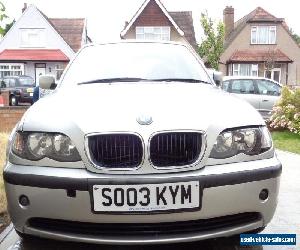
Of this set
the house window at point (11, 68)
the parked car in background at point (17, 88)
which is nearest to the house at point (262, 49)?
the house window at point (11, 68)

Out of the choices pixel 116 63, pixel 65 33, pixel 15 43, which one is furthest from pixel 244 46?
pixel 116 63

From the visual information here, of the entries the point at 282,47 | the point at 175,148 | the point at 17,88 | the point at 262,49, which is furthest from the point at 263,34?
the point at 175,148

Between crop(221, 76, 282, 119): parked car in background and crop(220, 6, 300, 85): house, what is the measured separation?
82.1ft

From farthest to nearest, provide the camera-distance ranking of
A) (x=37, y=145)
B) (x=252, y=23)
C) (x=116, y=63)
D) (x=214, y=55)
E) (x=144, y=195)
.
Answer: (x=252, y=23) < (x=214, y=55) < (x=116, y=63) < (x=37, y=145) < (x=144, y=195)

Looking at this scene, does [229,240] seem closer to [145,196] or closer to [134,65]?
[145,196]

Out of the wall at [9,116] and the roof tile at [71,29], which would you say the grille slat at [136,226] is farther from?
the roof tile at [71,29]

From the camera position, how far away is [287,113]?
10508 mm

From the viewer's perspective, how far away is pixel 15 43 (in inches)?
1522

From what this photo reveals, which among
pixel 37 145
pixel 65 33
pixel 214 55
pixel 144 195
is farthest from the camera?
pixel 65 33

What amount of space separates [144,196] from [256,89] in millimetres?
10933

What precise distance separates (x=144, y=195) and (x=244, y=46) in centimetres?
3739

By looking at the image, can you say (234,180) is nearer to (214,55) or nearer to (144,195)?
(144,195)

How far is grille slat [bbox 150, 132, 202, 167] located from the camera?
8.33ft

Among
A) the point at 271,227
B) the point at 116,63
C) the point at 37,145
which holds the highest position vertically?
the point at 116,63
